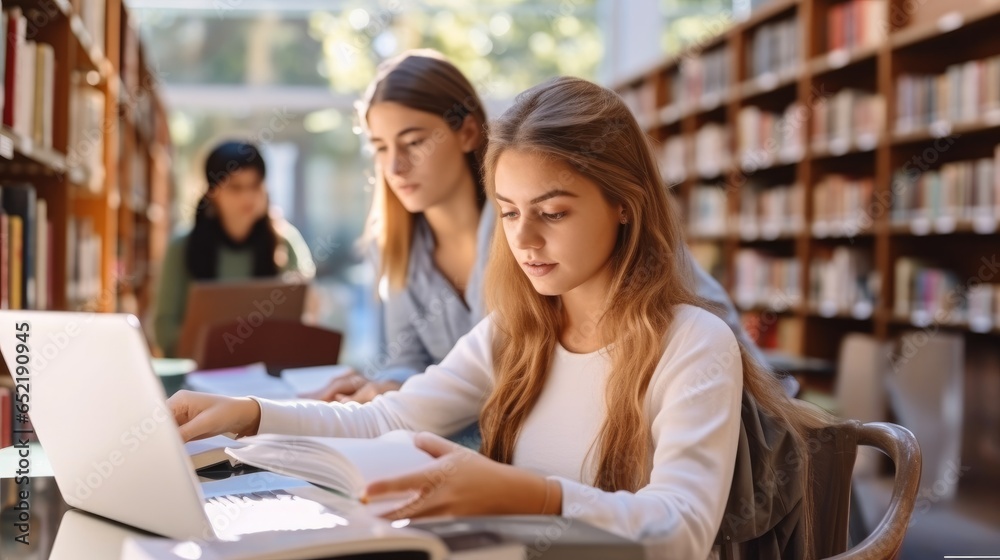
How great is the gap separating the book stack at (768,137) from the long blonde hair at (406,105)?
3645 mm

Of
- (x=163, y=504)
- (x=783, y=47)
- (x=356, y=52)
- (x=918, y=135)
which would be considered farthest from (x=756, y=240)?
(x=163, y=504)

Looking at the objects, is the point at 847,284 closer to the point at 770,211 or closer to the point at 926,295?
the point at 926,295

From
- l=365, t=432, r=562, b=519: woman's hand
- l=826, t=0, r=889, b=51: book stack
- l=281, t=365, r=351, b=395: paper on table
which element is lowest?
l=281, t=365, r=351, b=395: paper on table

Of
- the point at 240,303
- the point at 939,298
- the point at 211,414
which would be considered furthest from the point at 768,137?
the point at 211,414

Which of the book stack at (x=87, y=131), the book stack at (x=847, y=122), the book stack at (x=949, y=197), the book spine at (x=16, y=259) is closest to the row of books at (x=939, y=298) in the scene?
the book stack at (x=949, y=197)

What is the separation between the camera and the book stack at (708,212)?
654 centimetres

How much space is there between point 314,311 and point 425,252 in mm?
2295

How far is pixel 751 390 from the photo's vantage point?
1253 millimetres

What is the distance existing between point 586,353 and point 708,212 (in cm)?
552

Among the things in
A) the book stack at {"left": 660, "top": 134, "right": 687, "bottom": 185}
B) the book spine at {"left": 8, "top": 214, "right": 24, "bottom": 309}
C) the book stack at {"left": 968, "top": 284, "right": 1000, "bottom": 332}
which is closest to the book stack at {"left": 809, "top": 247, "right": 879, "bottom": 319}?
the book stack at {"left": 968, "top": 284, "right": 1000, "bottom": 332}

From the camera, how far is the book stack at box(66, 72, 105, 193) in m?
3.05

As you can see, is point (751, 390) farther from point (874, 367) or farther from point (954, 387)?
point (874, 367)

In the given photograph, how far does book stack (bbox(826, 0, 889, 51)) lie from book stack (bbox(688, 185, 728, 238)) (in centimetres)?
153

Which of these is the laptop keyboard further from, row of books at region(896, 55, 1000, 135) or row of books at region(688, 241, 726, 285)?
row of books at region(688, 241, 726, 285)
